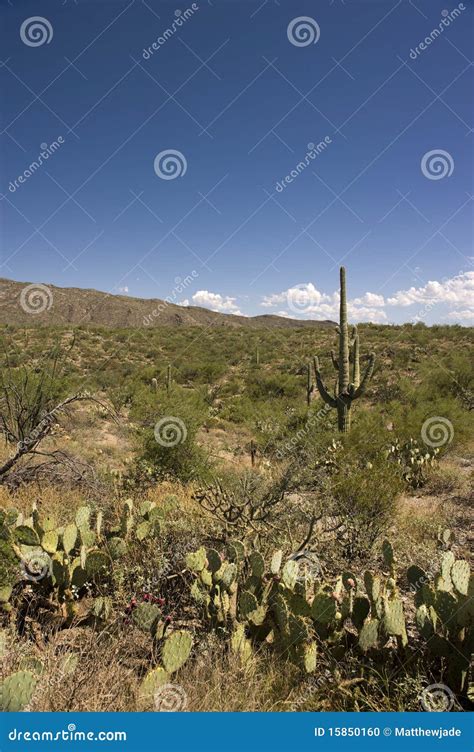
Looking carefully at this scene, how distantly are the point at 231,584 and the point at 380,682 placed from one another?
46.1 inches

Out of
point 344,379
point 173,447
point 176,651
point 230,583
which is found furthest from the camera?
point 344,379

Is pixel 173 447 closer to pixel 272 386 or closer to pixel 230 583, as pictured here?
pixel 230 583

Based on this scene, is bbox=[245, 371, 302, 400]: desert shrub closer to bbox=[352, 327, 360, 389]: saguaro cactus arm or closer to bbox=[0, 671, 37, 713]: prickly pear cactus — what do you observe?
bbox=[352, 327, 360, 389]: saguaro cactus arm

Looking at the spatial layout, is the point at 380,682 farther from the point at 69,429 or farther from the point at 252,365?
the point at 252,365

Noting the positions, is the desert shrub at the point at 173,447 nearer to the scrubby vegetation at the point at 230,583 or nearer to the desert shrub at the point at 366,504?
the scrubby vegetation at the point at 230,583

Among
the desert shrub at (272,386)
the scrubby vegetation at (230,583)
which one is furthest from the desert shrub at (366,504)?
the desert shrub at (272,386)

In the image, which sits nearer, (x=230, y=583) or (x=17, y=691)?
(x=17, y=691)

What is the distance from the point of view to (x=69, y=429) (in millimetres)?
12117

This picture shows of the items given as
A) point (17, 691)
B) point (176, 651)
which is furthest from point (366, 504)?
point (17, 691)

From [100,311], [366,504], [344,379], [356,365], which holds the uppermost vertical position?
[100,311]

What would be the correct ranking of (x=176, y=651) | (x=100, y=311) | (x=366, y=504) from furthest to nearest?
1. (x=100, y=311)
2. (x=366, y=504)
3. (x=176, y=651)

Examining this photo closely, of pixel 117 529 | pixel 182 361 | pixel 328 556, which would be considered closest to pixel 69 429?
pixel 117 529

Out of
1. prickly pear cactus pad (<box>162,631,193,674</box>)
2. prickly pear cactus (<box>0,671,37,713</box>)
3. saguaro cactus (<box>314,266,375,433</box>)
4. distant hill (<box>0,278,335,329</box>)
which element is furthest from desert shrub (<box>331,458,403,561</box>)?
distant hill (<box>0,278,335,329</box>)

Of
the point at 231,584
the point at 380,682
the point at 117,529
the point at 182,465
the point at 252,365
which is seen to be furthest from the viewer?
the point at 252,365
